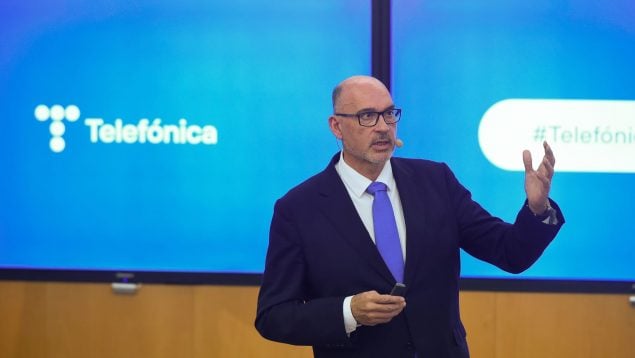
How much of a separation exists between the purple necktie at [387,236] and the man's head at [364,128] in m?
0.11

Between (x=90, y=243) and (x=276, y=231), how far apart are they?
202 cm

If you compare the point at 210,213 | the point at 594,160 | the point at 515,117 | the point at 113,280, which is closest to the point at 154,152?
the point at 210,213

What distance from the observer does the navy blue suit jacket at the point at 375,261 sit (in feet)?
7.08

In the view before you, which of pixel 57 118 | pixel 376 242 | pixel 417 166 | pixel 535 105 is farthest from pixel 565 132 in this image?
pixel 57 118

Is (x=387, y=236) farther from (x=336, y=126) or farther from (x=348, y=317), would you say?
(x=336, y=126)

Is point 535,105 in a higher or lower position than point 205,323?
higher

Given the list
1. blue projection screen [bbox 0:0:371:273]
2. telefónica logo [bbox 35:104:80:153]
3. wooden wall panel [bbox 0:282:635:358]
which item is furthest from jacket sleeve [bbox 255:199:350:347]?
telefónica logo [bbox 35:104:80:153]

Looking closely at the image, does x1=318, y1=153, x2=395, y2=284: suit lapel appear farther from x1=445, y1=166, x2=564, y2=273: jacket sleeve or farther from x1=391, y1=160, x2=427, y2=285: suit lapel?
x1=445, y1=166, x2=564, y2=273: jacket sleeve

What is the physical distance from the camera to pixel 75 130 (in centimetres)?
402

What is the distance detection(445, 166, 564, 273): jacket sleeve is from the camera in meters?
2.12

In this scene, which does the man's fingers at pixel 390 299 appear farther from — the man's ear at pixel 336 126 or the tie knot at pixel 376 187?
the man's ear at pixel 336 126

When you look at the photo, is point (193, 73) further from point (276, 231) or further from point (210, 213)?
point (276, 231)

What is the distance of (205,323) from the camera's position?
407 centimetres

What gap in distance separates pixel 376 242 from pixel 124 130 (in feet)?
7.00
